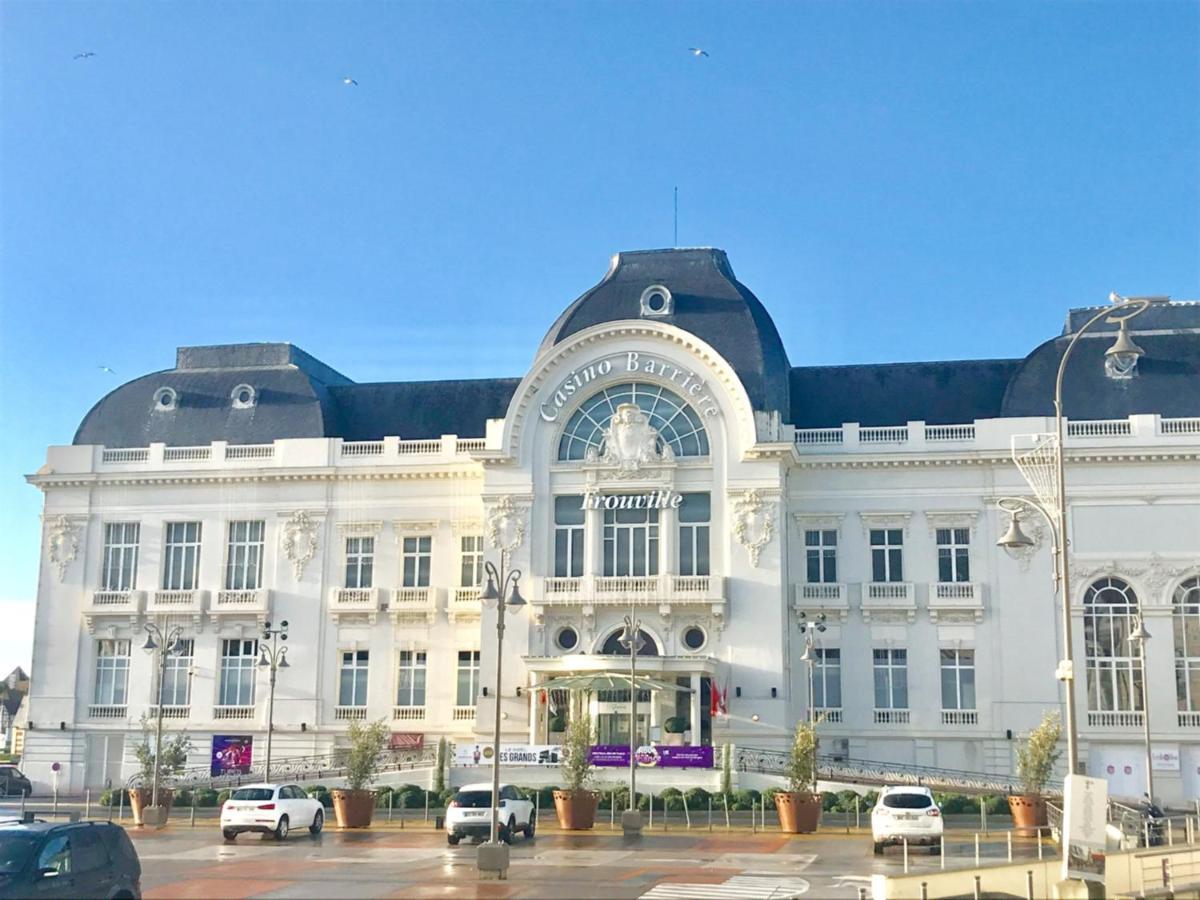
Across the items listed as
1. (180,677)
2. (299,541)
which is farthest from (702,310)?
(180,677)

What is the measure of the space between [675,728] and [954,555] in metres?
14.2

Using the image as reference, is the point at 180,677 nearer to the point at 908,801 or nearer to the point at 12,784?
the point at 12,784

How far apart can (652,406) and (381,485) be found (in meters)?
13.2

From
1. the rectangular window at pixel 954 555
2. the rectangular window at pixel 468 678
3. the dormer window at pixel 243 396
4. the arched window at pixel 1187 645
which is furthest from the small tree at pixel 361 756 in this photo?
the arched window at pixel 1187 645

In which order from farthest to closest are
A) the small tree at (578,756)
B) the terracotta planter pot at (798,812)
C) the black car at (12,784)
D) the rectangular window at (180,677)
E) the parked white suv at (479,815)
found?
1. the rectangular window at (180,677)
2. the black car at (12,784)
3. the small tree at (578,756)
4. the terracotta planter pot at (798,812)
5. the parked white suv at (479,815)

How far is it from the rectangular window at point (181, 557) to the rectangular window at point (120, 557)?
1.49m

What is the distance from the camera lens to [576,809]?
39.8 m

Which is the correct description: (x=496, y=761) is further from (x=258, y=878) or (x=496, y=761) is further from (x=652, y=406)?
(x=652, y=406)

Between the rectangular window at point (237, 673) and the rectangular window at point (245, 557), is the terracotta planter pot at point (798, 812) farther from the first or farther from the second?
the rectangular window at point (245, 557)

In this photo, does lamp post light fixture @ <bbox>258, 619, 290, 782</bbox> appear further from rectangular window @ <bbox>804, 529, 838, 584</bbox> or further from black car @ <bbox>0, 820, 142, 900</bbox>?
black car @ <bbox>0, 820, 142, 900</bbox>

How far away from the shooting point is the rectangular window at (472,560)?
60250 millimetres

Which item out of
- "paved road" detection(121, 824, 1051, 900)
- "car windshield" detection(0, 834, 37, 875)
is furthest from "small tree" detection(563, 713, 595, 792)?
"car windshield" detection(0, 834, 37, 875)

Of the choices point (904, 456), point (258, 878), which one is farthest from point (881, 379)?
point (258, 878)

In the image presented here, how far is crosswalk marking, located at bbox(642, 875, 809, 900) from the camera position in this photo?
24.9m
